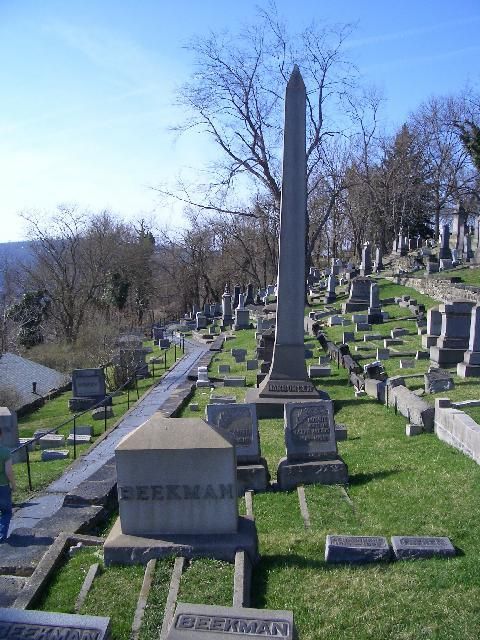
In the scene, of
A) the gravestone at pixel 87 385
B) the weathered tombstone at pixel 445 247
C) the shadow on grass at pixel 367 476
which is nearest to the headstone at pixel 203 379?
the gravestone at pixel 87 385

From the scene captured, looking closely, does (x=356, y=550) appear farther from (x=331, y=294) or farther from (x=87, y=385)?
(x=331, y=294)

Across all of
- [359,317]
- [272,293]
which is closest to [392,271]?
[272,293]

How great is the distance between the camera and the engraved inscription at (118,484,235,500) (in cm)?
590

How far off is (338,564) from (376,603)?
0.73 meters

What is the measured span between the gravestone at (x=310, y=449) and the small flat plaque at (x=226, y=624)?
4.67m

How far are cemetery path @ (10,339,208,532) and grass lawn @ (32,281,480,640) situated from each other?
94.2 inches

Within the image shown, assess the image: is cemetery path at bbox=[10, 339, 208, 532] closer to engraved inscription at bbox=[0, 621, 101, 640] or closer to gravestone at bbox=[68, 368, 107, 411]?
gravestone at bbox=[68, 368, 107, 411]

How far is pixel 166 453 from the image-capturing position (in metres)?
5.89

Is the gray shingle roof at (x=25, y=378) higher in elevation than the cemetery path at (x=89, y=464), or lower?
lower

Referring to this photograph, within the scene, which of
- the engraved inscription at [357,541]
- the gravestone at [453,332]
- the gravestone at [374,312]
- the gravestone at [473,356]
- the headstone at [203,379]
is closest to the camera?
the engraved inscription at [357,541]

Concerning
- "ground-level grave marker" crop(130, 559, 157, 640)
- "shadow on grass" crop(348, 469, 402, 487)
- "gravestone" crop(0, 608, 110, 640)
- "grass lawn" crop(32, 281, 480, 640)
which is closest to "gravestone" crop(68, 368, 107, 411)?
"grass lawn" crop(32, 281, 480, 640)

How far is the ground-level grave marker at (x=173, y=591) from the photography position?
15.8ft

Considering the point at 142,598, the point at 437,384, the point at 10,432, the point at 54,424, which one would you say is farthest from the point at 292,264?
the point at 142,598

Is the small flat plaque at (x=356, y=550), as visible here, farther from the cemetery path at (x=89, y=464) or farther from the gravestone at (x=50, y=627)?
the cemetery path at (x=89, y=464)
